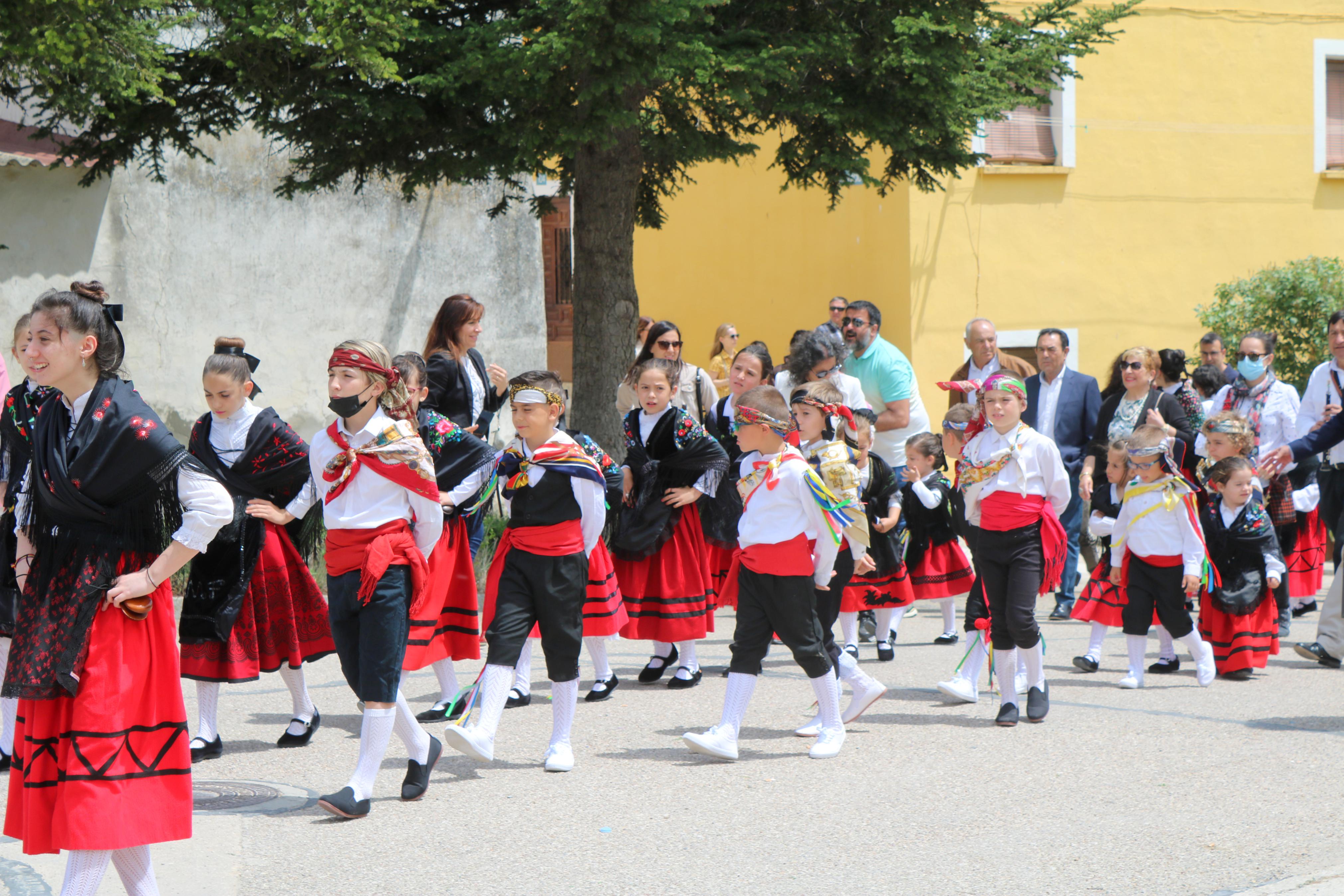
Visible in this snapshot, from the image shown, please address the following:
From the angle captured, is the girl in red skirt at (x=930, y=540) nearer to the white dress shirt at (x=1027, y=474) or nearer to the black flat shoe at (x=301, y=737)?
the white dress shirt at (x=1027, y=474)

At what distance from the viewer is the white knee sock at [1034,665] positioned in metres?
6.65

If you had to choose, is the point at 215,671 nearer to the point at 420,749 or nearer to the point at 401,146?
the point at 420,749

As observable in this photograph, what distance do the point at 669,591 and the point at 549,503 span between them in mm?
1663

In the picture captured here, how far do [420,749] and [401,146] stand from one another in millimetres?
6043

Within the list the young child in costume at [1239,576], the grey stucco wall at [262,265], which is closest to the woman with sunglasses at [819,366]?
the young child in costume at [1239,576]

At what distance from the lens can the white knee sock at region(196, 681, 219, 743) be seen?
6008 millimetres

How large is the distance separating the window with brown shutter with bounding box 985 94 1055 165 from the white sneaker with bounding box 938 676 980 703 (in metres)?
10.9

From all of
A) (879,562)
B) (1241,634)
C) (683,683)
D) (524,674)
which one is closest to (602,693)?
(524,674)

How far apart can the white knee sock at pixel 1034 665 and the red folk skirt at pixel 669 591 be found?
5.60 ft

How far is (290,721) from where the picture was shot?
660cm

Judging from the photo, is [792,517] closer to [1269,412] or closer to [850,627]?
[850,627]

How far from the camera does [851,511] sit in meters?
6.11

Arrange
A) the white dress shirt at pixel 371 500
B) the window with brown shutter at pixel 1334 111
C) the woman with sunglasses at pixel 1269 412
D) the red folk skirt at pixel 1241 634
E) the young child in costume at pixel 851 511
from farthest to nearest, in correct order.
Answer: the window with brown shutter at pixel 1334 111, the woman with sunglasses at pixel 1269 412, the red folk skirt at pixel 1241 634, the young child in costume at pixel 851 511, the white dress shirt at pixel 371 500

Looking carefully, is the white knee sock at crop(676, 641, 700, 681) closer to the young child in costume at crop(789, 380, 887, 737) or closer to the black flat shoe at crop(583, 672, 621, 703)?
the black flat shoe at crop(583, 672, 621, 703)
